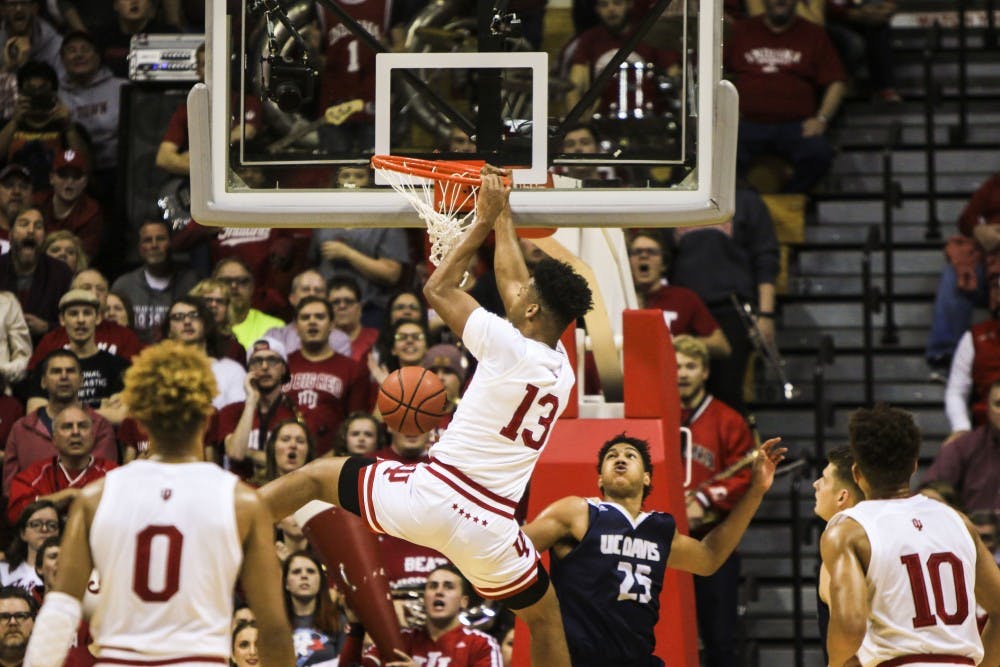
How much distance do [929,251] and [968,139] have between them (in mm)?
1116

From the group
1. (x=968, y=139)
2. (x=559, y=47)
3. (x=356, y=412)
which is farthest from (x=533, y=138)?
(x=968, y=139)

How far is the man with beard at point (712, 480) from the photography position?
9977 mm

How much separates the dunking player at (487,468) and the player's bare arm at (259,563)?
142 centimetres

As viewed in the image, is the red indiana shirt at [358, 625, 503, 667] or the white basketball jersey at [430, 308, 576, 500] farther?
the red indiana shirt at [358, 625, 503, 667]

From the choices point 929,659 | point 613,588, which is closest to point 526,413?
point 613,588

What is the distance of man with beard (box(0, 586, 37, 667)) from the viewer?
9141 mm

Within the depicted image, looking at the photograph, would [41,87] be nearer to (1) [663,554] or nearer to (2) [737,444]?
(2) [737,444]

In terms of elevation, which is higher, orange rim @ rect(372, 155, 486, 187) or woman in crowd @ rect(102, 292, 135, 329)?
orange rim @ rect(372, 155, 486, 187)

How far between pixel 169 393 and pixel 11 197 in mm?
7541

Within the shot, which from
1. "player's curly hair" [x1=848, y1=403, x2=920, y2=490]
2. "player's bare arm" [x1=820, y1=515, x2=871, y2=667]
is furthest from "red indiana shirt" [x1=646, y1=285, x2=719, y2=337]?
"player's bare arm" [x1=820, y1=515, x2=871, y2=667]

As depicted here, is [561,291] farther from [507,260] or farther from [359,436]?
[359,436]

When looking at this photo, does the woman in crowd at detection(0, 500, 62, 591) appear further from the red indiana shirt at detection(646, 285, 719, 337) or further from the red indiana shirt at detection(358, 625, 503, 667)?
the red indiana shirt at detection(646, 285, 719, 337)

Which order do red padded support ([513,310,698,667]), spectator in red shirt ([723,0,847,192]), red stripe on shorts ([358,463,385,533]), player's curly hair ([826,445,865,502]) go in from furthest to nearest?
1. spectator in red shirt ([723,0,847,192])
2. red padded support ([513,310,698,667])
3. red stripe on shorts ([358,463,385,533])
4. player's curly hair ([826,445,865,502])

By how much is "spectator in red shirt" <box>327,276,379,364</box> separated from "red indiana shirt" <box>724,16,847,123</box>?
130 inches
